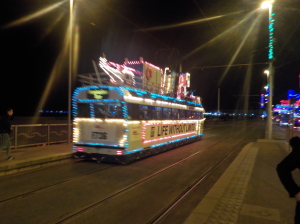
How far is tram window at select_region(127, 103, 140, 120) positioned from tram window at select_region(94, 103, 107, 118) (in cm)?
94

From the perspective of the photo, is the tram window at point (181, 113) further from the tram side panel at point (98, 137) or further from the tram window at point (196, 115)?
the tram side panel at point (98, 137)

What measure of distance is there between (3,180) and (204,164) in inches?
280

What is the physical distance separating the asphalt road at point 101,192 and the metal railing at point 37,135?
3.58m

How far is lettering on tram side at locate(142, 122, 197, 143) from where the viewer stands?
11414 mm

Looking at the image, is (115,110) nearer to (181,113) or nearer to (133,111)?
(133,111)

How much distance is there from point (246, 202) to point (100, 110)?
6.36 meters

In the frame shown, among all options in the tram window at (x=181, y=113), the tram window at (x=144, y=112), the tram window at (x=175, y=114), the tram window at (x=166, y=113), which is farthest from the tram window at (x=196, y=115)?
the tram window at (x=144, y=112)

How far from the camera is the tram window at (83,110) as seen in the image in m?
10.4

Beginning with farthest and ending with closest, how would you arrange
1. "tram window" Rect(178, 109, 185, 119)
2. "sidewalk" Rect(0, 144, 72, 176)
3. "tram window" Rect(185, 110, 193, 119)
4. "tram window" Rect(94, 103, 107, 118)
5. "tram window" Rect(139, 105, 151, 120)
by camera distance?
"tram window" Rect(185, 110, 193, 119) → "tram window" Rect(178, 109, 185, 119) → "tram window" Rect(139, 105, 151, 120) → "tram window" Rect(94, 103, 107, 118) → "sidewalk" Rect(0, 144, 72, 176)

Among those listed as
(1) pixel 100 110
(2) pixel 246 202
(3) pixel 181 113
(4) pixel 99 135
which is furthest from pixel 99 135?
(3) pixel 181 113

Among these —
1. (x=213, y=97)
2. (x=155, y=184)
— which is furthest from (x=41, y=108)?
(x=213, y=97)

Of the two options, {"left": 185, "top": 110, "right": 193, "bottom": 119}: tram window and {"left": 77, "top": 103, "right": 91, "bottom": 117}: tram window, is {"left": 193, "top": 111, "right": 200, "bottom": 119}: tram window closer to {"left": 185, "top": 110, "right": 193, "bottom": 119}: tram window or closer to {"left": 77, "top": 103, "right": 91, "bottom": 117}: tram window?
{"left": 185, "top": 110, "right": 193, "bottom": 119}: tram window

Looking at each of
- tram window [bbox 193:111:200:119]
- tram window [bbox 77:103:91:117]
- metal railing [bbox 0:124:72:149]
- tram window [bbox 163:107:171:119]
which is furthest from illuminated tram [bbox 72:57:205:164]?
tram window [bbox 193:111:200:119]

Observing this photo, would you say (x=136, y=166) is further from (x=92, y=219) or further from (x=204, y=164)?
(x=92, y=219)
